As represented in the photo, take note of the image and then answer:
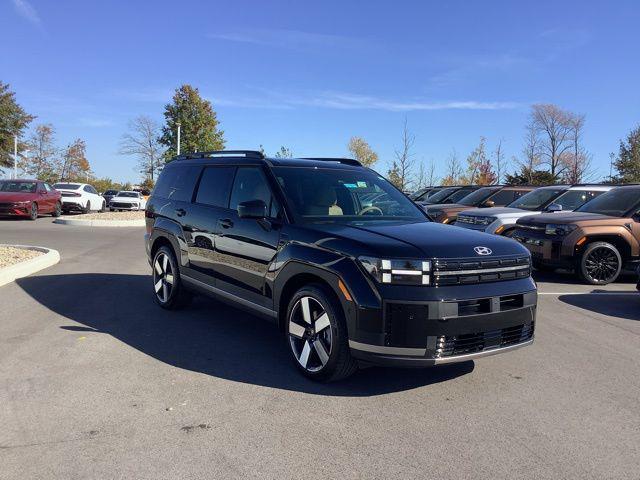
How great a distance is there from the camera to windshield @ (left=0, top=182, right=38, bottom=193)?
22534 mm

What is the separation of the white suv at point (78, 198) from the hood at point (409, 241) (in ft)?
85.5

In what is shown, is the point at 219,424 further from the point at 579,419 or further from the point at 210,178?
the point at 210,178

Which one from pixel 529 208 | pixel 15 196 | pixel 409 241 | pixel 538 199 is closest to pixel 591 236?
pixel 529 208

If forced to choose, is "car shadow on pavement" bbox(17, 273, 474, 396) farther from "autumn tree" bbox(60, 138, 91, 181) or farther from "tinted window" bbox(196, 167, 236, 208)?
"autumn tree" bbox(60, 138, 91, 181)

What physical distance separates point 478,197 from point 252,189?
11983mm

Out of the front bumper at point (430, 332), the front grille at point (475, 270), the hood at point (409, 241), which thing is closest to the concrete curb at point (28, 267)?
the hood at point (409, 241)

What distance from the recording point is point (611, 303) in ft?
25.9

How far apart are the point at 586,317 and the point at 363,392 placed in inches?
162

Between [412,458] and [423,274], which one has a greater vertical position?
[423,274]

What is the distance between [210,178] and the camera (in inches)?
243

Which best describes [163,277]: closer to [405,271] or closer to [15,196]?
[405,271]

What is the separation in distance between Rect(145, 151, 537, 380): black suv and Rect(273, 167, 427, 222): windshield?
0.01 m

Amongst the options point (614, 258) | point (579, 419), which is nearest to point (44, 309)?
point (579, 419)

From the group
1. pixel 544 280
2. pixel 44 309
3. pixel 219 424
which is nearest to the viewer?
pixel 219 424
